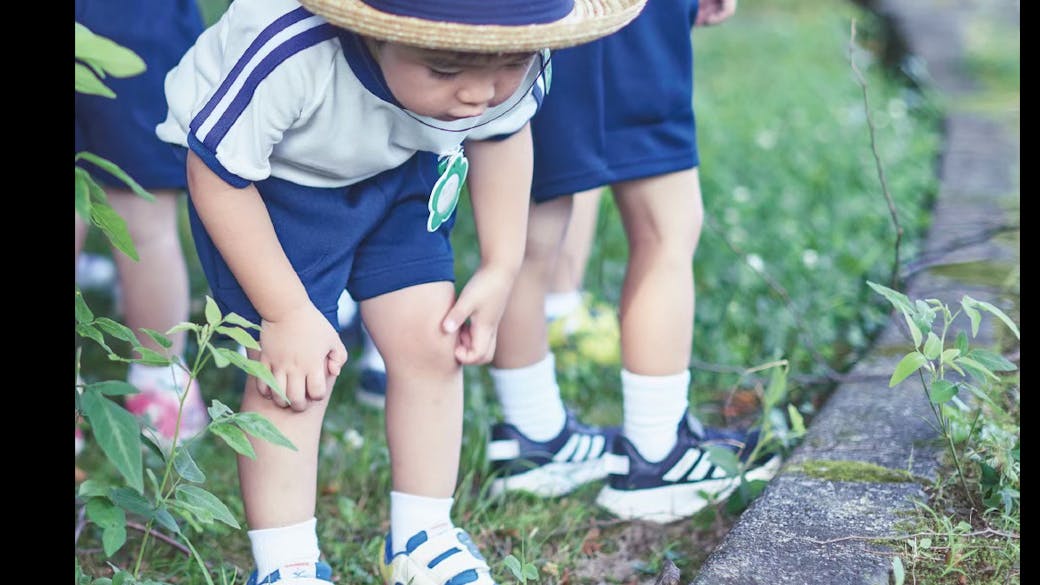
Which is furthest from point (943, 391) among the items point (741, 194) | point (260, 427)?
point (741, 194)

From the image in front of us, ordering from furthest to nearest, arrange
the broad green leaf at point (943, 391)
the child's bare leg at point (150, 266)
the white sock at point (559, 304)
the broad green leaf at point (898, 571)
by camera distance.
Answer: the white sock at point (559, 304) < the child's bare leg at point (150, 266) < the broad green leaf at point (943, 391) < the broad green leaf at point (898, 571)

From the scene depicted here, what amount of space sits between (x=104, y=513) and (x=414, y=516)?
1.85ft

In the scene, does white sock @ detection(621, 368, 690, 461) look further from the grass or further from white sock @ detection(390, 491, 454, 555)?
white sock @ detection(390, 491, 454, 555)

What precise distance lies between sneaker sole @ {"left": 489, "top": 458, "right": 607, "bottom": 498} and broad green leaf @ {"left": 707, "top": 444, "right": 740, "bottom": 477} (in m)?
0.32

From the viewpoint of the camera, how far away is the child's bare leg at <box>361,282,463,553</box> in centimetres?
210

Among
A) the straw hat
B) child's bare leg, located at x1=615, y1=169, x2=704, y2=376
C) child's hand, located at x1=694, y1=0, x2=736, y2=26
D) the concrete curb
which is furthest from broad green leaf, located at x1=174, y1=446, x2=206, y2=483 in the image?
child's hand, located at x1=694, y1=0, x2=736, y2=26

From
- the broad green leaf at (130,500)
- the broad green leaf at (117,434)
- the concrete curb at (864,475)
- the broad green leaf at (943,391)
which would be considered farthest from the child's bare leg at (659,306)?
the broad green leaf at (117,434)

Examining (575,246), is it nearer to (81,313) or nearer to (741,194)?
(741,194)

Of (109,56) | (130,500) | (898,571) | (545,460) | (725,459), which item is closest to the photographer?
(109,56)

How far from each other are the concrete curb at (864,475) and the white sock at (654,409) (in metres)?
0.25

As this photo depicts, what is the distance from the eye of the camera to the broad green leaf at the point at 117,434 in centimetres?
157

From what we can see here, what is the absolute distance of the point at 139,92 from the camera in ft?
8.54

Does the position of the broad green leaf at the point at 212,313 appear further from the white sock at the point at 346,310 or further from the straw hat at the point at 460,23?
the white sock at the point at 346,310
